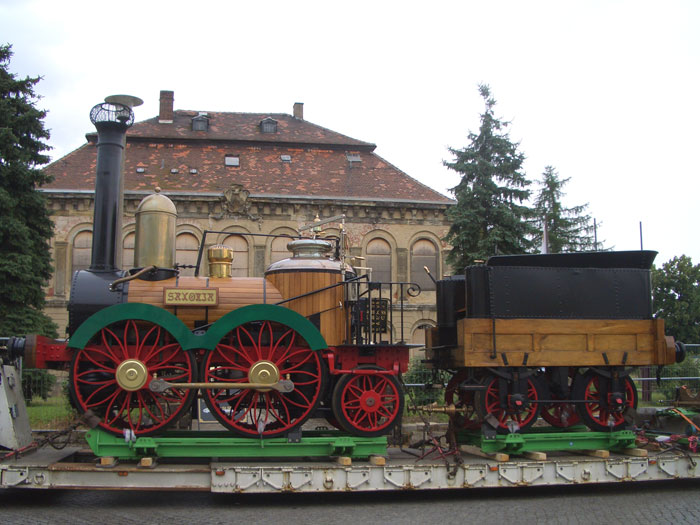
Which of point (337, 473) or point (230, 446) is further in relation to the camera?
point (230, 446)

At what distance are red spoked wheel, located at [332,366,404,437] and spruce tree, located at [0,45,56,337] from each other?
49.3 ft

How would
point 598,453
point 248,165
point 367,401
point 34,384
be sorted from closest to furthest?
point 367,401
point 598,453
point 34,384
point 248,165

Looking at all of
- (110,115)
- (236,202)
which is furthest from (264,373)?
(236,202)

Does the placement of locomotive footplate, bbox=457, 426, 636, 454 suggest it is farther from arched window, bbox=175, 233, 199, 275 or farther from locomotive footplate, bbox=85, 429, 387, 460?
arched window, bbox=175, 233, 199, 275

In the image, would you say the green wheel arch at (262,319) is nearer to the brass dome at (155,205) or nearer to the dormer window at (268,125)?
the brass dome at (155,205)

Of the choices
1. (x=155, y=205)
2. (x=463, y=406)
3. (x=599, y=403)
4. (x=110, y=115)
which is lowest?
(x=463, y=406)

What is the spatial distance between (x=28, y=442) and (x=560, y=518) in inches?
258

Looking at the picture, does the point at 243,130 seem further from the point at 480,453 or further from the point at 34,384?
the point at 480,453

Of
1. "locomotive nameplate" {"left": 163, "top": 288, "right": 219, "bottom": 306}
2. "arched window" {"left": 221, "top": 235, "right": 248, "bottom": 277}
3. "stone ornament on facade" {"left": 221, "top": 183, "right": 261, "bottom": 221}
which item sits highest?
"stone ornament on facade" {"left": 221, "top": 183, "right": 261, "bottom": 221}

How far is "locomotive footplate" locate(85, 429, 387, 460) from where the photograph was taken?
26.1 ft

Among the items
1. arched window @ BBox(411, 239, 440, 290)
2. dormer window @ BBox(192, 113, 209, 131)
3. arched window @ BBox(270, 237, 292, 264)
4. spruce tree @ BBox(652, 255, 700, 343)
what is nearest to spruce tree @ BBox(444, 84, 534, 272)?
arched window @ BBox(411, 239, 440, 290)

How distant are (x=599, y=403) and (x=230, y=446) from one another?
16.4 feet

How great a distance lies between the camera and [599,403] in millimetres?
9328

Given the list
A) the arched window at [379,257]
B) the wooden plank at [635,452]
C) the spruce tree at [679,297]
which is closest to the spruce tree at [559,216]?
the spruce tree at [679,297]
